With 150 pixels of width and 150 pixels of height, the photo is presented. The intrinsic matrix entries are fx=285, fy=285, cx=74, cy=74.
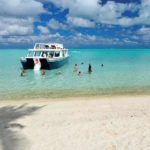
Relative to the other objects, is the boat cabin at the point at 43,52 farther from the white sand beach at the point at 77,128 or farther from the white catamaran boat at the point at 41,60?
the white sand beach at the point at 77,128

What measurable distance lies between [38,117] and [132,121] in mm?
3357

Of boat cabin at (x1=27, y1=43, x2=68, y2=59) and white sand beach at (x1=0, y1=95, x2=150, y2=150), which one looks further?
boat cabin at (x1=27, y1=43, x2=68, y2=59)

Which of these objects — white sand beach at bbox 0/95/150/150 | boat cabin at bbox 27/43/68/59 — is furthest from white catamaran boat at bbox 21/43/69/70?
white sand beach at bbox 0/95/150/150

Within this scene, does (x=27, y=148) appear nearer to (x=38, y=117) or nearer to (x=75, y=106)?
(x=38, y=117)

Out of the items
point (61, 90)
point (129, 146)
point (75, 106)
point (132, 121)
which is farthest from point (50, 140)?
point (61, 90)

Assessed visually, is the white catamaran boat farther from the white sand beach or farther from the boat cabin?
the white sand beach

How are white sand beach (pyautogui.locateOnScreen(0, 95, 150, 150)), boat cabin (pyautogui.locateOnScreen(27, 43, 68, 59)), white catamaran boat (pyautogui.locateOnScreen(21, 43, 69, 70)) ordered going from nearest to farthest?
white sand beach (pyautogui.locateOnScreen(0, 95, 150, 150)), white catamaran boat (pyautogui.locateOnScreen(21, 43, 69, 70)), boat cabin (pyautogui.locateOnScreen(27, 43, 68, 59))

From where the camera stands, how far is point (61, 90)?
18.6 m

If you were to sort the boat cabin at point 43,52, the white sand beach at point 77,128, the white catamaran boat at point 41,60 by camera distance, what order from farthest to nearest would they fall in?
1. the boat cabin at point 43,52
2. the white catamaran boat at point 41,60
3. the white sand beach at point 77,128

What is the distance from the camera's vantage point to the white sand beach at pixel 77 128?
24.3ft

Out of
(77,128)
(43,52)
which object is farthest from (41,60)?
(77,128)

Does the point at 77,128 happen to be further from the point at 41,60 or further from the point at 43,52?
the point at 43,52

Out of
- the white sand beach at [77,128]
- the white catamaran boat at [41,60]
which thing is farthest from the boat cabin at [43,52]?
the white sand beach at [77,128]

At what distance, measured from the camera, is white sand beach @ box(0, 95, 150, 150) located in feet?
24.3
